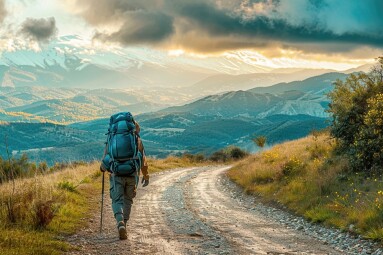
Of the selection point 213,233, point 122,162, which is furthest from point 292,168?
point 122,162

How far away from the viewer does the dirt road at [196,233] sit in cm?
892

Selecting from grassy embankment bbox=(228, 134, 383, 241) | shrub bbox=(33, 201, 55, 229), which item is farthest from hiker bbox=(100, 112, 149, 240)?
grassy embankment bbox=(228, 134, 383, 241)

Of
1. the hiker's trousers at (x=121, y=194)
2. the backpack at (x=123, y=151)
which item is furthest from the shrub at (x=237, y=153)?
the backpack at (x=123, y=151)

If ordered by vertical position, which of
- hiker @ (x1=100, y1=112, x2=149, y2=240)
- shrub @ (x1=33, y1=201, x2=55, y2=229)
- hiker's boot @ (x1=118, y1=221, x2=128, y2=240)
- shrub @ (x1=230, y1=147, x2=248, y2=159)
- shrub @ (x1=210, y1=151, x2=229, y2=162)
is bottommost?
shrub @ (x1=210, y1=151, x2=229, y2=162)

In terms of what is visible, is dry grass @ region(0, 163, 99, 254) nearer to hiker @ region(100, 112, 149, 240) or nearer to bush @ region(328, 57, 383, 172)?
hiker @ region(100, 112, 149, 240)

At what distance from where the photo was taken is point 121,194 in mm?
9992

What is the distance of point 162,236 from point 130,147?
8.10ft

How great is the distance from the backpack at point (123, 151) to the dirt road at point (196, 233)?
5.76 feet

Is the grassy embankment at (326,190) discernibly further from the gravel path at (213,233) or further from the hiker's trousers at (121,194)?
the hiker's trousers at (121,194)

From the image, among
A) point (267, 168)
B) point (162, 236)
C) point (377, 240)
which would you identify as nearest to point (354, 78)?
point (267, 168)

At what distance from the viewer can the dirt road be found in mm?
8922

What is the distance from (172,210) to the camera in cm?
1484

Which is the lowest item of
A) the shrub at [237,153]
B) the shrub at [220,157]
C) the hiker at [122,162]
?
the shrub at [220,157]

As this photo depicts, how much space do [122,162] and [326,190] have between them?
8.74 meters
